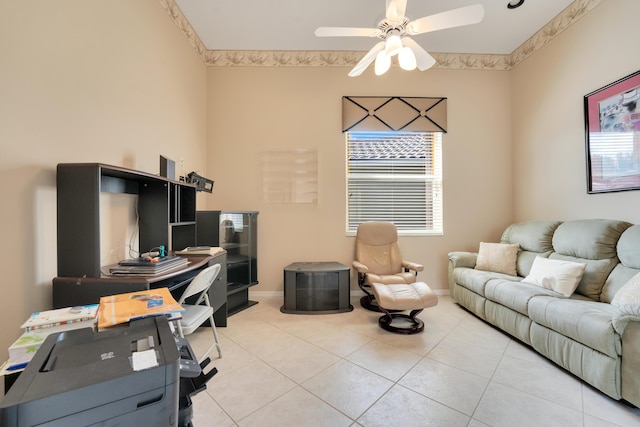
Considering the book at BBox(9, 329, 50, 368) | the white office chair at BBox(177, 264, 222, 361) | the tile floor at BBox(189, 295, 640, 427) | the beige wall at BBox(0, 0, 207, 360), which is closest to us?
the book at BBox(9, 329, 50, 368)

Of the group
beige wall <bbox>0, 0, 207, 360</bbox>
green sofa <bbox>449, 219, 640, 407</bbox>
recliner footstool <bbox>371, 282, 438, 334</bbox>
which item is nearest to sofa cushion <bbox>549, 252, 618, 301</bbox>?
green sofa <bbox>449, 219, 640, 407</bbox>

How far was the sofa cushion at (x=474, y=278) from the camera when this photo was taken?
253 cm

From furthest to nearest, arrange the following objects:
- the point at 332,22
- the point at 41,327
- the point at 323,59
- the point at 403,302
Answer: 1. the point at 323,59
2. the point at 332,22
3. the point at 403,302
4. the point at 41,327

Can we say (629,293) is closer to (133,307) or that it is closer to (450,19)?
(450,19)

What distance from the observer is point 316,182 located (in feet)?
10.9

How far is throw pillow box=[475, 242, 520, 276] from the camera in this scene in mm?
2756

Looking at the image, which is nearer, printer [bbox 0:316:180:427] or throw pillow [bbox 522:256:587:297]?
printer [bbox 0:316:180:427]

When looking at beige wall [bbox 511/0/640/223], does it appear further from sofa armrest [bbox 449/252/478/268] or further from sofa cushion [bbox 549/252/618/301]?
sofa armrest [bbox 449/252/478/268]

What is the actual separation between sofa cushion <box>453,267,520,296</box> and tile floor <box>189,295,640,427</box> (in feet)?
1.25

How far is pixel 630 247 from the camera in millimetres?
1929

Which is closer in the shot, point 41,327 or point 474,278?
point 41,327

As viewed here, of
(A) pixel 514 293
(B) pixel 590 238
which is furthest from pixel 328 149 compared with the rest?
(B) pixel 590 238

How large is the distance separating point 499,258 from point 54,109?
385 centimetres

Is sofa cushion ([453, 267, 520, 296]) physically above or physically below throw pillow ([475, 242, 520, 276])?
below
